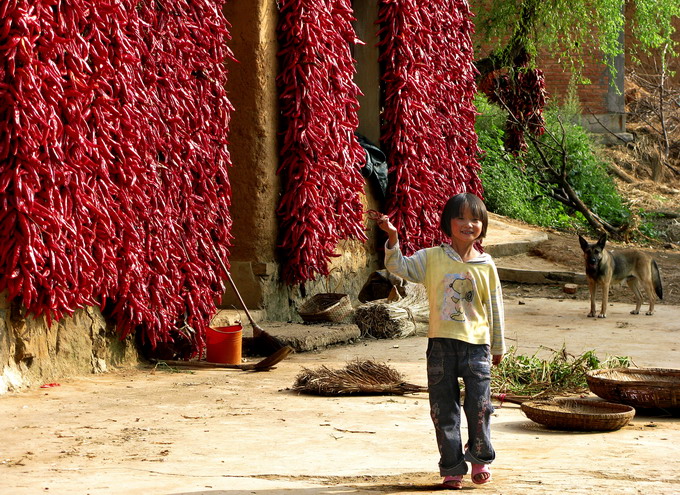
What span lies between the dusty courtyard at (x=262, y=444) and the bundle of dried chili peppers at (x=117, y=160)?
0.62m

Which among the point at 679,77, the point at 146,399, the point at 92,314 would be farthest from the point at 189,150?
the point at 679,77

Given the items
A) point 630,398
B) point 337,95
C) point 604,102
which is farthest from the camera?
point 604,102

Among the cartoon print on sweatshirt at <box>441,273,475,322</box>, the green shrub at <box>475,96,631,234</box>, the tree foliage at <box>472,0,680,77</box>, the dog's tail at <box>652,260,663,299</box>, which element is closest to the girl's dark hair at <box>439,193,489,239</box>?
the cartoon print on sweatshirt at <box>441,273,475,322</box>

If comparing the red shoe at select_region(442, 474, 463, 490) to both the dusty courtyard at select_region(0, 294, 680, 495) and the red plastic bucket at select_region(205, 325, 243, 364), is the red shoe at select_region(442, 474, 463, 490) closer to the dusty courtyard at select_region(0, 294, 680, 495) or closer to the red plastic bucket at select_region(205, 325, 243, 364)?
the dusty courtyard at select_region(0, 294, 680, 495)

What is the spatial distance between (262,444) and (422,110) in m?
6.78

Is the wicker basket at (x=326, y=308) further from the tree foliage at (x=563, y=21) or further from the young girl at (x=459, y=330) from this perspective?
the tree foliage at (x=563, y=21)

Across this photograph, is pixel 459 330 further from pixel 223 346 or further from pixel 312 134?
pixel 312 134

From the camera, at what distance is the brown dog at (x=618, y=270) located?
10617mm

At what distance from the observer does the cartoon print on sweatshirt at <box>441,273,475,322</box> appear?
4246 mm

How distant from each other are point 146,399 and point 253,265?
114 inches

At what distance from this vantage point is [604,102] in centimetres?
2103

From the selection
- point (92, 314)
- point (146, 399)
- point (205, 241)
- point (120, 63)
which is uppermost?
point (120, 63)

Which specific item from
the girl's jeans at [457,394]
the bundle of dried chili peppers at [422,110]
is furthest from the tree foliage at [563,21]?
the girl's jeans at [457,394]

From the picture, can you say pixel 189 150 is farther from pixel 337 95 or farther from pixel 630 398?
pixel 630 398
